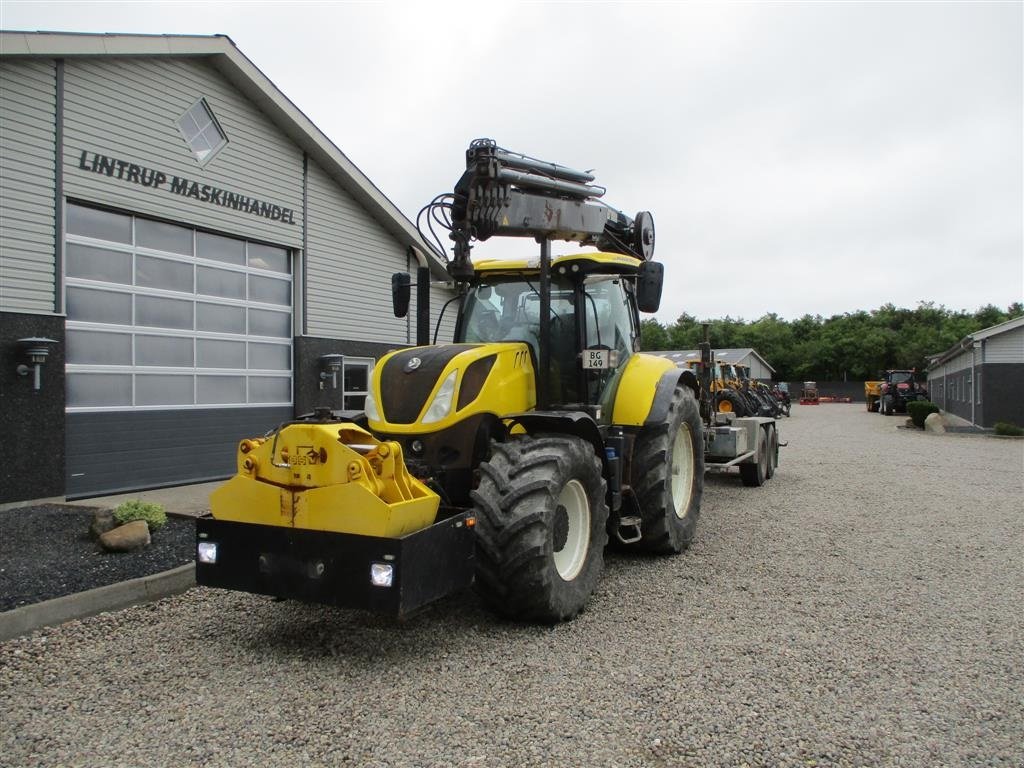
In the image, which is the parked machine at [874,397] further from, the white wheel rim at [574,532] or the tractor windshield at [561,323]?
the white wheel rim at [574,532]

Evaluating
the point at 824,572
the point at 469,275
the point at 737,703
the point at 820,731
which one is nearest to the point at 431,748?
the point at 737,703

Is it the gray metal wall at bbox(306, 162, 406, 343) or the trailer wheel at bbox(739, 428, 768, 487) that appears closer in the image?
the trailer wheel at bbox(739, 428, 768, 487)

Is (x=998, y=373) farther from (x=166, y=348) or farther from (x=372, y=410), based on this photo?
(x=372, y=410)

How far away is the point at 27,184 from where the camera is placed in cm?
876

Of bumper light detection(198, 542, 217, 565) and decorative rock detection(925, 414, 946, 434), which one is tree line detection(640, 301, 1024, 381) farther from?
bumper light detection(198, 542, 217, 565)

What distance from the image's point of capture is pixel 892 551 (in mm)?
7078

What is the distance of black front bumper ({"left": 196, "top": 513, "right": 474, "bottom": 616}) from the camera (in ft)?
13.0

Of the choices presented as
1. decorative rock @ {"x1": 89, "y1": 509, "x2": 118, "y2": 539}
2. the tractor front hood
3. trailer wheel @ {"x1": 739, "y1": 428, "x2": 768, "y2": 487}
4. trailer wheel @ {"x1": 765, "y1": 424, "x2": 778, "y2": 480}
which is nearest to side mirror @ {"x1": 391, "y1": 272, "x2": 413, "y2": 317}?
the tractor front hood

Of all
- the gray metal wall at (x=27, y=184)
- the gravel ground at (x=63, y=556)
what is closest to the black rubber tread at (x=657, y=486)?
the gravel ground at (x=63, y=556)

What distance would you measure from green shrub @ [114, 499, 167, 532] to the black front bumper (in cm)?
293

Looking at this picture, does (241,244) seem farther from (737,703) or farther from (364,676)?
(737,703)

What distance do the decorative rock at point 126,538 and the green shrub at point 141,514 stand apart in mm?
156

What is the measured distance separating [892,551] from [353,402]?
9.74m

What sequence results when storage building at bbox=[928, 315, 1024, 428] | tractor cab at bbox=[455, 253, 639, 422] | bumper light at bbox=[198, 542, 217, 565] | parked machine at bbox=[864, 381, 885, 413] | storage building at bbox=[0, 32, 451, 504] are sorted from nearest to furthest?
bumper light at bbox=[198, 542, 217, 565] < tractor cab at bbox=[455, 253, 639, 422] < storage building at bbox=[0, 32, 451, 504] < storage building at bbox=[928, 315, 1024, 428] < parked machine at bbox=[864, 381, 885, 413]
